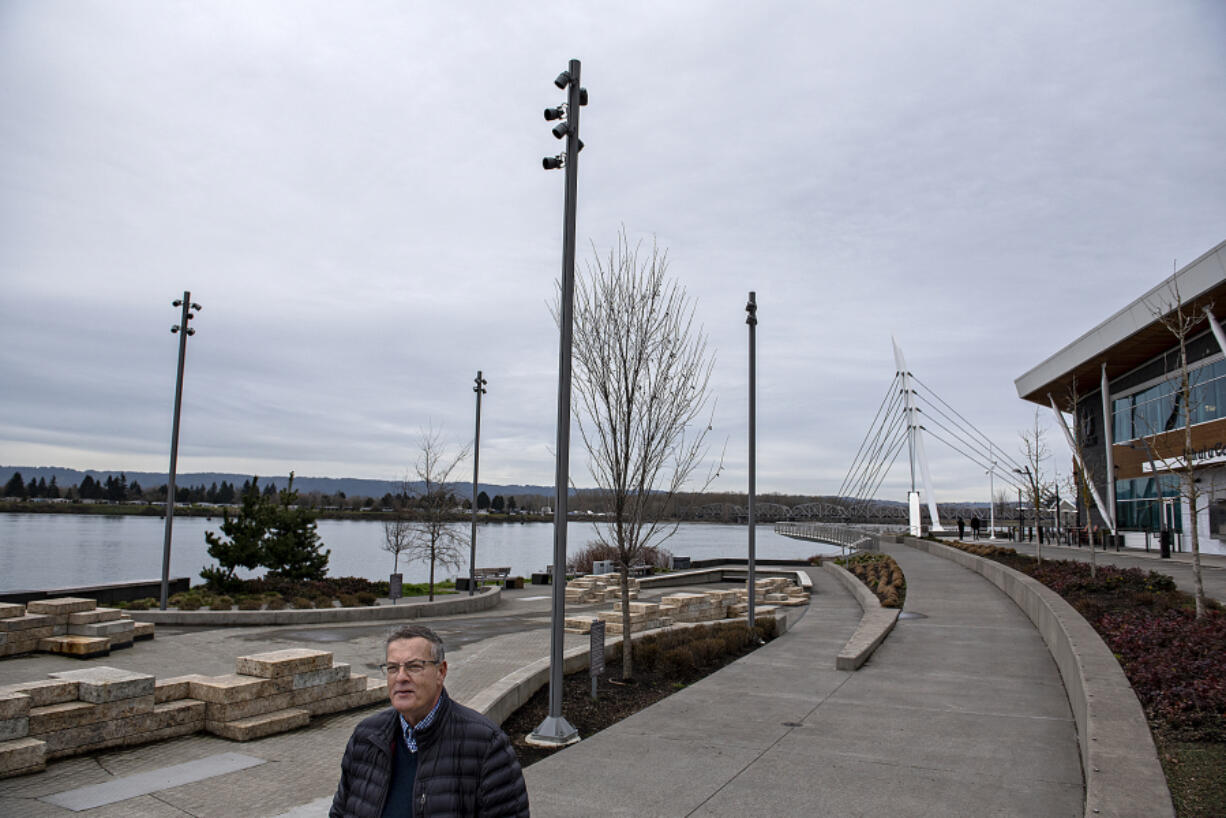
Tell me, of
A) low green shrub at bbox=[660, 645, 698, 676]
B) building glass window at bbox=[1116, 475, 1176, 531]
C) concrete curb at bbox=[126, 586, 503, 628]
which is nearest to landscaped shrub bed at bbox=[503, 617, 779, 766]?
low green shrub at bbox=[660, 645, 698, 676]

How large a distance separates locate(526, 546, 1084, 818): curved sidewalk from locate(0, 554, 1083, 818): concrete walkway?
0.02 metres

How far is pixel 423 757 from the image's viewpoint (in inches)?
116

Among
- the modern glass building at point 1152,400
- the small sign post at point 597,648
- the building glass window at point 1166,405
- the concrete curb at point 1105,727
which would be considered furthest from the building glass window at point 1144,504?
the small sign post at point 597,648

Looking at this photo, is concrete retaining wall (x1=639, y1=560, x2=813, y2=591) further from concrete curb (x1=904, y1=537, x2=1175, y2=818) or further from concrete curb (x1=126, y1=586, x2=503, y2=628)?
concrete curb (x1=904, y1=537, x2=1175, y2=818)

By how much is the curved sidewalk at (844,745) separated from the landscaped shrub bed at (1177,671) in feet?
2.64

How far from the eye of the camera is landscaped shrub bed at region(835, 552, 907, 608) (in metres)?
18.7

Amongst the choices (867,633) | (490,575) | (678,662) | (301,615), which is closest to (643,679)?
(678,662)

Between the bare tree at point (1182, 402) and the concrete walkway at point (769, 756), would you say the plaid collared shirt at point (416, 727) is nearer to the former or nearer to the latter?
the concrete walkway at point (769, 756)

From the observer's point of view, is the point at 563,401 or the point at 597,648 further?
the point at 597,648

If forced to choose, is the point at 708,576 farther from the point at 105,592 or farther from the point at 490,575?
the point at 105,592

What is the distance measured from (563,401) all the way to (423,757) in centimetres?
570

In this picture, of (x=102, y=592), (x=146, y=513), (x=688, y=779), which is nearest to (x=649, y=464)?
(x=688, y=779)

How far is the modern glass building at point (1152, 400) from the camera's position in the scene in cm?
3268

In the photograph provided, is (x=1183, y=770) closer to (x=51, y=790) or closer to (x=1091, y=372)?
(x=51, y=790)
